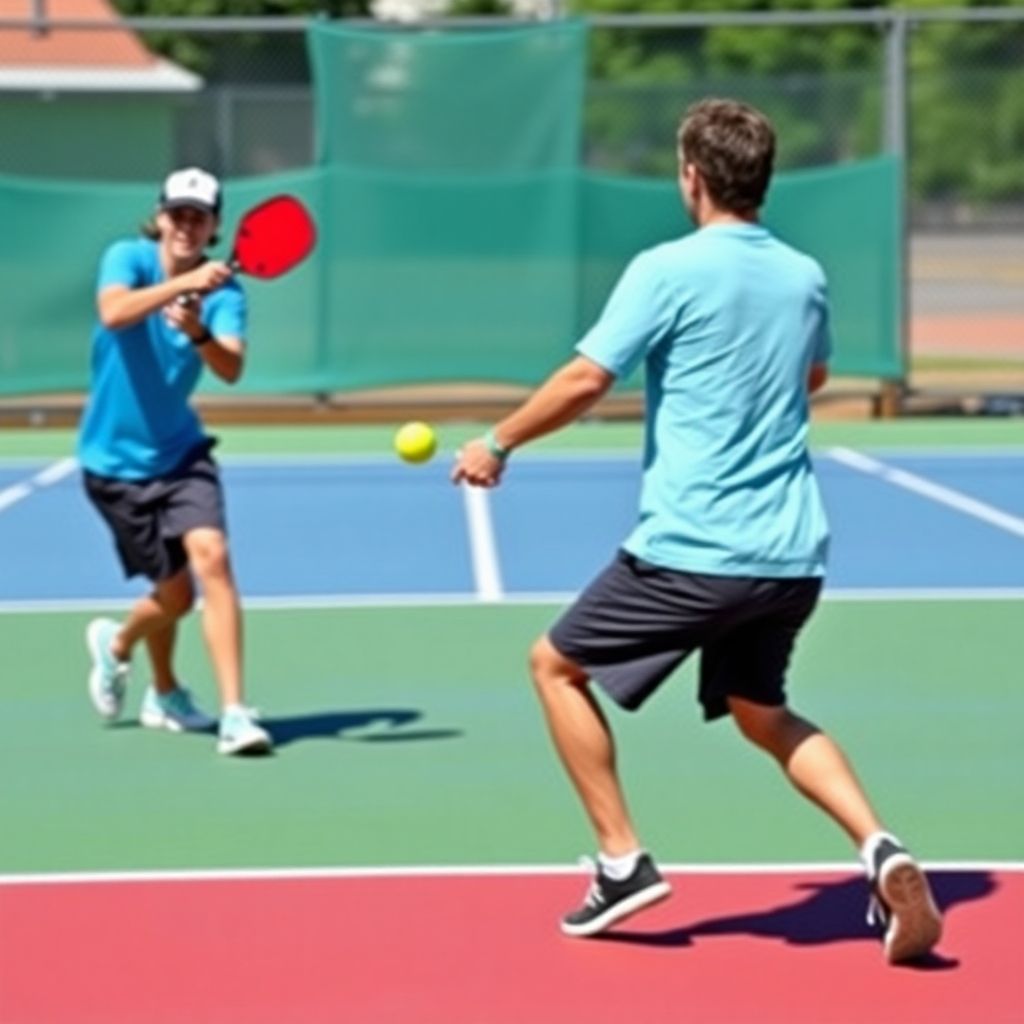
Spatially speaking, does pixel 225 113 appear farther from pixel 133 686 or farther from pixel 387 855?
pixel 387 855

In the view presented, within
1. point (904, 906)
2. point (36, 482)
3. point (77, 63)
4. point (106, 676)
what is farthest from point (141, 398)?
point (77, 63)

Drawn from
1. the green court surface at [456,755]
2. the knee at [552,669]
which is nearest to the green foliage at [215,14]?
the green court surface at [456,755]

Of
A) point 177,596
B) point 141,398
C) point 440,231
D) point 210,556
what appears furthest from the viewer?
point 440,231

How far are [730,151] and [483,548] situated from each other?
7.54m

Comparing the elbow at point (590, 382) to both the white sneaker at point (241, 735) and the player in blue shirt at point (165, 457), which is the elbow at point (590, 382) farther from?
the white sneaker at point (241, 735)

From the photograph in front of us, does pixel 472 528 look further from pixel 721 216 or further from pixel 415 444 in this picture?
pixel 721 216

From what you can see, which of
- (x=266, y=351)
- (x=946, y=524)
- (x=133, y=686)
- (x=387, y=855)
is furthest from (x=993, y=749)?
(x=266, y=351)

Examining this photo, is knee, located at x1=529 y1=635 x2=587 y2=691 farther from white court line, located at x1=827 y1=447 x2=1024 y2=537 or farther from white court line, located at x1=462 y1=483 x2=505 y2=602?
white court line, located at x1=827 y1=447 x2=1024 y2=537

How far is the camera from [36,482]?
672 inches

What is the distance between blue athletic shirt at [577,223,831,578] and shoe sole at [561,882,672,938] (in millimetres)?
741

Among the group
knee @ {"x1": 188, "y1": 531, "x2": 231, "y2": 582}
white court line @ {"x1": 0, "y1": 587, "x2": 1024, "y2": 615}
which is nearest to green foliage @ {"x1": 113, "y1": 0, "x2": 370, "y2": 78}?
white court line @ {"x1": 0, "y1": 587, "x2": 1024, "y2": 615}

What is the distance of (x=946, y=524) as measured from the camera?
1492 cm

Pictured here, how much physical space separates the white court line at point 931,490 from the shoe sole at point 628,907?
7.91m

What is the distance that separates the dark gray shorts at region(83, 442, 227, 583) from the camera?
939 centimetres
